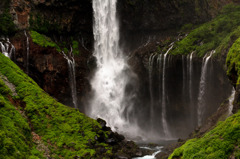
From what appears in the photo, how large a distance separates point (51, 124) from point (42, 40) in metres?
16.0

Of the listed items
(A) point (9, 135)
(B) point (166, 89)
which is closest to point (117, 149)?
(A) point (9, 135)

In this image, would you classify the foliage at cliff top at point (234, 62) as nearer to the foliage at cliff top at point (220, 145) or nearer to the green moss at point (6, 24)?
the foliage at cliff top at point (220, 145)

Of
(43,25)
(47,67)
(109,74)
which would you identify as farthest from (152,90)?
(43,25)

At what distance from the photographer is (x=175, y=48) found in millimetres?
35469

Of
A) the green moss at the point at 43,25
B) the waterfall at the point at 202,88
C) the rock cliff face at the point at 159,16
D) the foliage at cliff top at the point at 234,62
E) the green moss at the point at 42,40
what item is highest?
the rock cliff face at the point at 159,16

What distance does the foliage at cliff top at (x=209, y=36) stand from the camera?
107 feet

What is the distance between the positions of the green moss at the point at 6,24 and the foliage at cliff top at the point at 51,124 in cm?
884

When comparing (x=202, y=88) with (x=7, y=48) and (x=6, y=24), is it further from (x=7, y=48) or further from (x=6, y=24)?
(x=6, y=24)

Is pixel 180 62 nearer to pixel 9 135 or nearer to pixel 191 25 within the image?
pixel 191 25

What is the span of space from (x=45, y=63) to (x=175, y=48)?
57.8ft

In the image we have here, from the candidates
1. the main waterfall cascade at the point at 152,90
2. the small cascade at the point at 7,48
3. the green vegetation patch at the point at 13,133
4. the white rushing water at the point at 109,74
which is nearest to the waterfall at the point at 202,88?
the main waterfall cascade at the point at 152,90

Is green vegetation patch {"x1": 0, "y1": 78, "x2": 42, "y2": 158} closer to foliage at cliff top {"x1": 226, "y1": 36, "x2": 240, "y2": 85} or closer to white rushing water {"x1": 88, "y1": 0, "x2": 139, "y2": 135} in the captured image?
foliage at cliff top {"x1": 226, "y1": 36, "x2": 240, "y2": 85}

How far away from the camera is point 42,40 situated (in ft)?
109

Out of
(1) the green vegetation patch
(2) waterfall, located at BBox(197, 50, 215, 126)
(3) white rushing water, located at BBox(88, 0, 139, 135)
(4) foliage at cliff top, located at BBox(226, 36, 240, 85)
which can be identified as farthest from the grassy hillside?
(3) white rushing water, located at BBox(88, 0, 139, 135)
